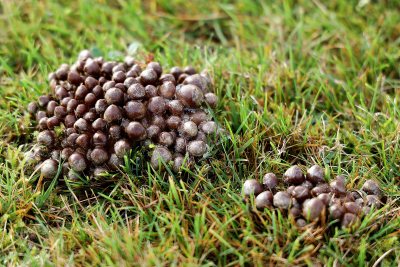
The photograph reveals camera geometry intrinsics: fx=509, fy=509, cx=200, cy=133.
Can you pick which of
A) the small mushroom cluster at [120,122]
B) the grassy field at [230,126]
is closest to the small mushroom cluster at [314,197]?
the grassy field at [230,126]

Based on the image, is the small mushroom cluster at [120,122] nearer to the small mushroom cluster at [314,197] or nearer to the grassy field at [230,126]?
the grassy field at [230,126]

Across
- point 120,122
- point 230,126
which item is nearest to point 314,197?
point 230,126

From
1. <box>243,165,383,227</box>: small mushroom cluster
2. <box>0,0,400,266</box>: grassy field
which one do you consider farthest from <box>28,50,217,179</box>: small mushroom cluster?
<box>243,165,383,227</box>: small mushroom cluster

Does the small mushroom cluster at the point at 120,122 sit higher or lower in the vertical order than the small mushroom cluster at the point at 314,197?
higher

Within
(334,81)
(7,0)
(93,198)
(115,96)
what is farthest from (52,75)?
(334,81)

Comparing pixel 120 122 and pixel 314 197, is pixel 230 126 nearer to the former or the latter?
pixel 120 122

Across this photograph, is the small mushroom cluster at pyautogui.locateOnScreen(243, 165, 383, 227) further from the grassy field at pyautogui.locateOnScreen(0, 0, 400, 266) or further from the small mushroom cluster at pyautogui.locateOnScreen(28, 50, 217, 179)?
the small mushroom cluster at pyautogui.locateOnScreen(28, 50, 217, 179)
